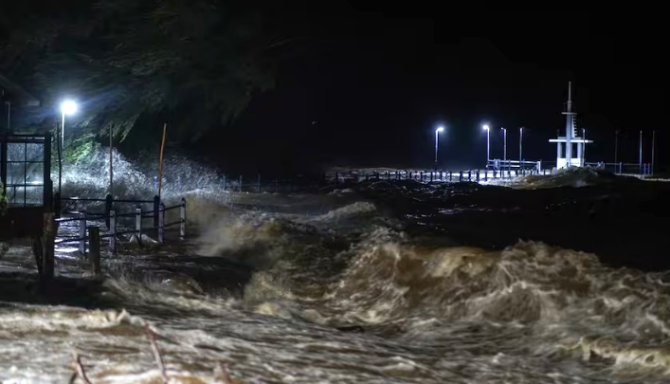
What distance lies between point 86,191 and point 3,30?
8.17 meters

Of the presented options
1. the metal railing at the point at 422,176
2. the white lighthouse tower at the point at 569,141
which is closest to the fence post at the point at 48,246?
the metal railing at the point at 422,176

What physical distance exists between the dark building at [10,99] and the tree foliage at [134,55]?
701 inches

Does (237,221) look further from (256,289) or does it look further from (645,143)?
(645,143)

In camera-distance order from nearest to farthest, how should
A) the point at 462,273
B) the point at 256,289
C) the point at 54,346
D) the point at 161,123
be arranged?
1. the point at 54,346
2. the point at 256,289
3. the point at 462,273
4. the point at 161,123

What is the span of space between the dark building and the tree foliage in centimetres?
1781

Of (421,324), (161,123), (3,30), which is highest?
(3,30)

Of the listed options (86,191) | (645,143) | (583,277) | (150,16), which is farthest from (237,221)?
(645,143)

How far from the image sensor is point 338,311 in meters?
15.4

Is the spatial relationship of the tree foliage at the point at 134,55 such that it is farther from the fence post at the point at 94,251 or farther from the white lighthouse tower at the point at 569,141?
the white lighthouse tower at the point at 569,141

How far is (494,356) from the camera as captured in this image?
1121 cm

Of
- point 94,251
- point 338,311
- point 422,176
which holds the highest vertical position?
point 422,176

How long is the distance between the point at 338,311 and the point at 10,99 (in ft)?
25.1

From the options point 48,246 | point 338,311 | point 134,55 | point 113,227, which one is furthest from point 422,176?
point 48,246

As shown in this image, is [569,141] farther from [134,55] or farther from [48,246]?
[48,246]
